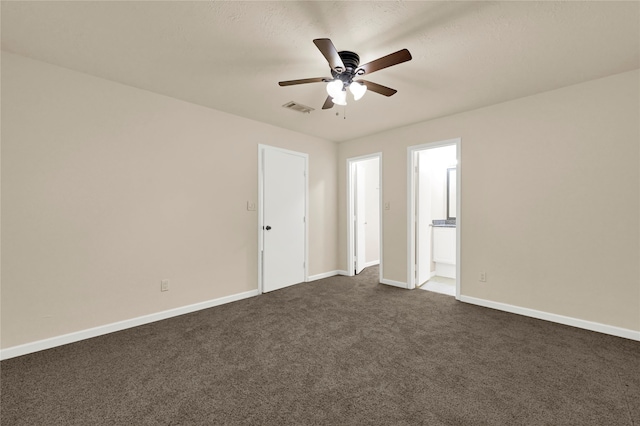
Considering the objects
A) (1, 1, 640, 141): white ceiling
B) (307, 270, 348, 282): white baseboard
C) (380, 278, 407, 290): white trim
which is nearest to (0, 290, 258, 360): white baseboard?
(307, 270, 348, 282): white baseboard

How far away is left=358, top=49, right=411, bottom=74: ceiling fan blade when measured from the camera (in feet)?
5.86

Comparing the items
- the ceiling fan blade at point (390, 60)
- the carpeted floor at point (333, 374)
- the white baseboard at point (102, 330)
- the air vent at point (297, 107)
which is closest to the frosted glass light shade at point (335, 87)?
the ceiling fan blade at point (390, 60)

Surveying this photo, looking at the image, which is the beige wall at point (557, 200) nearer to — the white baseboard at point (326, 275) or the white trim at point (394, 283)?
the white trim at point (394, 283)

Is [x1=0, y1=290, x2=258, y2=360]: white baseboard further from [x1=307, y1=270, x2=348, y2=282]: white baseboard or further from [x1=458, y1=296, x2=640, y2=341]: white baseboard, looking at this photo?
[x1=458, y1=296, x2=640, y2=341]: white baseboard

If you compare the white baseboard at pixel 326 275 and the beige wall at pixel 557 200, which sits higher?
the beige wall at pixel 557 200

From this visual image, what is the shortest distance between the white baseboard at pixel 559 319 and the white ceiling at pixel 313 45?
96.8 inches

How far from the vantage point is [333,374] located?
2.03m

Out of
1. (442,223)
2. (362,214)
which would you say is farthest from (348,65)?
(442,223)

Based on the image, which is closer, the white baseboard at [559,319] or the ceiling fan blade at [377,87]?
the ceiling fan blade at [377,87]

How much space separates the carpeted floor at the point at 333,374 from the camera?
1.63m

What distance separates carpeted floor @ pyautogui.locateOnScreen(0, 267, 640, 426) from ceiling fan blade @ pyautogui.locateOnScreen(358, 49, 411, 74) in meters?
2.24

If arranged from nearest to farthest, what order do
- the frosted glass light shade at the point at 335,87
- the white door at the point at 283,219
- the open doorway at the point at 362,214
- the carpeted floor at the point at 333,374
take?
1. the carpeted floor at the point at 333,374
2. the frosted glass light shade at the point at 335,87
3. the white door at the point at 283,219
4. the open doorway at the point at 362,214

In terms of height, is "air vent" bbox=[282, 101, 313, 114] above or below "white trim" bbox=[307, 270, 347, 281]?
above

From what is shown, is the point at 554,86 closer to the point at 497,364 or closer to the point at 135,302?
the point at 497,364
